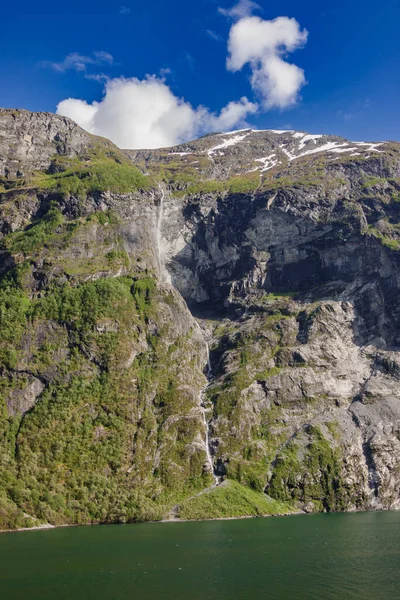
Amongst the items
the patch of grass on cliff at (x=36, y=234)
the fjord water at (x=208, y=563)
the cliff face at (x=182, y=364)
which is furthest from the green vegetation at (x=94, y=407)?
the fjord water at (x=208, y=563)

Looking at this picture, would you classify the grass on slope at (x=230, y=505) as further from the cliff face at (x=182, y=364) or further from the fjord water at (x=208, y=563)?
the fjord water at (x=208, y=563)

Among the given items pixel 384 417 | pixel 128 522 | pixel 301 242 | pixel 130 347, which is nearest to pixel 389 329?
pixel 384 417

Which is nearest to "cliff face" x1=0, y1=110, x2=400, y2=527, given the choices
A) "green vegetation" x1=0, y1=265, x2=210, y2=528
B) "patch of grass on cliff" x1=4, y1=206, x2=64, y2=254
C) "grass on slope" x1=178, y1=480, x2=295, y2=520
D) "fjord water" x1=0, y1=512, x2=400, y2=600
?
"green vegetation" x1=0, y1=265, x2=210, y2=528

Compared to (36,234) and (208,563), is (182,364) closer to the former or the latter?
(36,234)

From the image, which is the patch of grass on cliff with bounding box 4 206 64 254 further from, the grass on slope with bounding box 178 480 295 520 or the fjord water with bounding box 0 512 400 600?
the fjord water with bounding box 0 512 400 600

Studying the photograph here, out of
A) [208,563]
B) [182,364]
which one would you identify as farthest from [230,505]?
[208,563]

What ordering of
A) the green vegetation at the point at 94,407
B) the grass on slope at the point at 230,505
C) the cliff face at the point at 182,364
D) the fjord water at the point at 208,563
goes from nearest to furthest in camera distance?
the fjord water at the point at 208,563 < the green vegetation at the point at 94,407 < the grass on slope at the point at 230,505 < the cliff face at the point at 182,364
